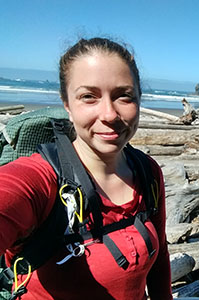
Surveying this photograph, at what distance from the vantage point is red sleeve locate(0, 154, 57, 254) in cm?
124

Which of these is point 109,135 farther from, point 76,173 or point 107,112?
point 76,173

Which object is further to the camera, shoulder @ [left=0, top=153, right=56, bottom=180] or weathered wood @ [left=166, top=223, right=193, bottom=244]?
weathered wood @ [left=166, top=223, right=193, bottom=244]

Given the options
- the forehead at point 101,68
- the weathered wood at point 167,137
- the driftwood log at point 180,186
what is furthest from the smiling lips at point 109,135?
the weathered wood at point 167,137

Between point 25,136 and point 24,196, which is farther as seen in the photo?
point 25,136

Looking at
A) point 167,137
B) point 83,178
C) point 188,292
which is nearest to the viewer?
point 83,178

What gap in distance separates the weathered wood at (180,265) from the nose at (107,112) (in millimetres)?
2629

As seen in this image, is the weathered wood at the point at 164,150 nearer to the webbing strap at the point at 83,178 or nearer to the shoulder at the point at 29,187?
the webbing strap at the point at 83,178

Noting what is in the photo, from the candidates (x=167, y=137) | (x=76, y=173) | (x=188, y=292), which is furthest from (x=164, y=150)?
(x=76, y=173)

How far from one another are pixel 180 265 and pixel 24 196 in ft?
9.68

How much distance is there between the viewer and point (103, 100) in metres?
1.60

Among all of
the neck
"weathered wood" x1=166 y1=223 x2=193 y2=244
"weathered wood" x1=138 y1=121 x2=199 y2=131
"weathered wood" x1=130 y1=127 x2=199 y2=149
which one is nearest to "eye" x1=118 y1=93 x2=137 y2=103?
the neck

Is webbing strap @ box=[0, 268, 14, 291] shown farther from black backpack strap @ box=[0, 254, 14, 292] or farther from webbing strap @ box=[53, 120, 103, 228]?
webbing strap @ box=[53, 120, 103, 228]

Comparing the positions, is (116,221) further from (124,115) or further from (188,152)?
(188,152)

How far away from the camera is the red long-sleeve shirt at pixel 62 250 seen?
4.18ft
